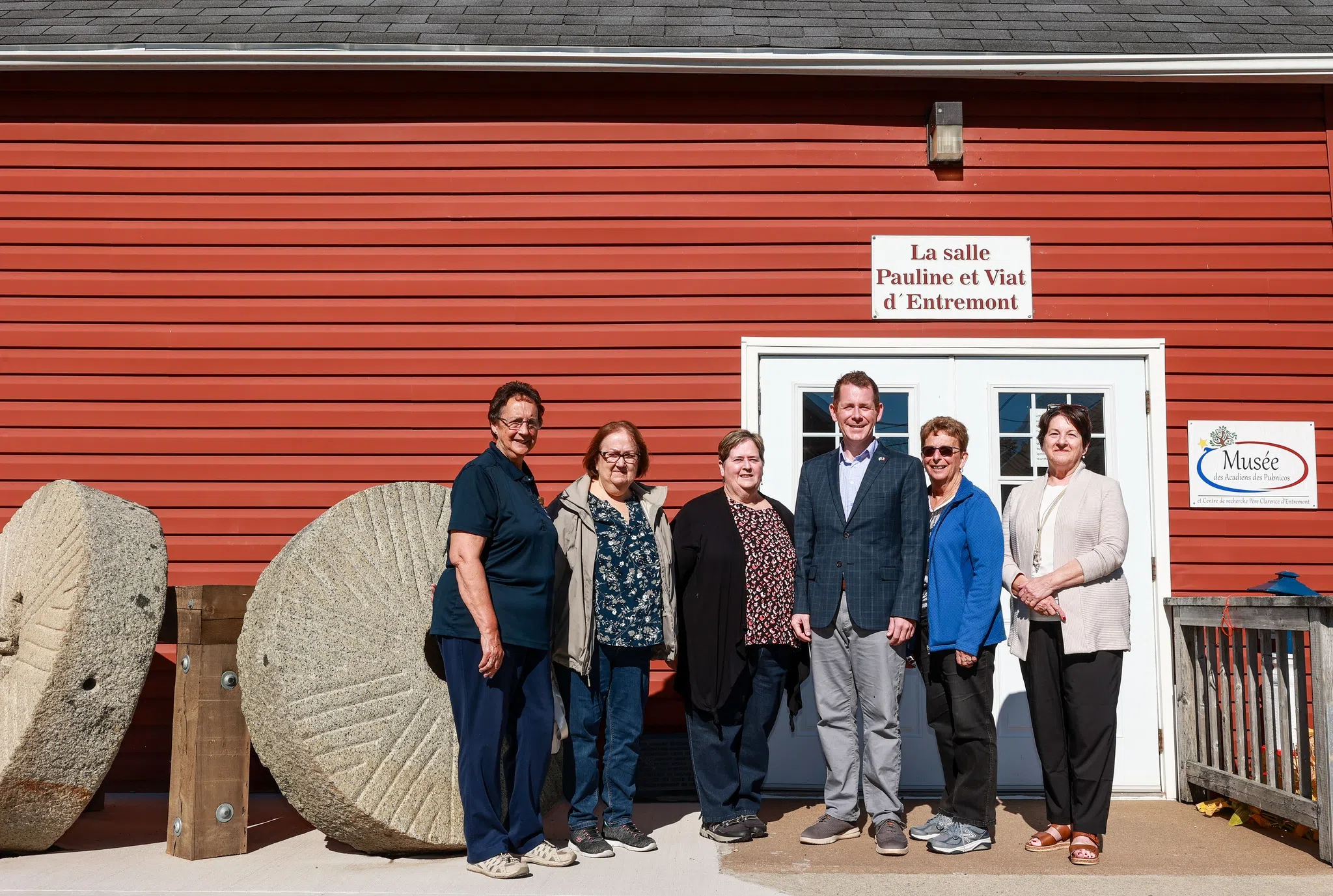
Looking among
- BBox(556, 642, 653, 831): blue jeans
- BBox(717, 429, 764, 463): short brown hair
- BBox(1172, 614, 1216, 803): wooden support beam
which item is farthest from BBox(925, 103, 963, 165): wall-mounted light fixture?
BBox(556, 642, 653, 831): blue jeans

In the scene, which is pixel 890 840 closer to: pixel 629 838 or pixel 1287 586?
pixel 629 838

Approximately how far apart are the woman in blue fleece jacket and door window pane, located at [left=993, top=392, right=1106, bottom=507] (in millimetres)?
1318

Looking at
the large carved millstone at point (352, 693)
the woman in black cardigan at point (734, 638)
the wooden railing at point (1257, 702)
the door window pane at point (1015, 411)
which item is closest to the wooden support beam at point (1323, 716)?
the wooden railing at point (1257, 702)

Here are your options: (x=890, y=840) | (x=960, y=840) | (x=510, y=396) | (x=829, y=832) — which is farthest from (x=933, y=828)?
(x=510, y=396)

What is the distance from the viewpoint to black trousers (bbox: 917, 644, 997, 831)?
13.1 ft

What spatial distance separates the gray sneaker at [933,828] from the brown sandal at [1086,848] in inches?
16.8

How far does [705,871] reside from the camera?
3.81 meters

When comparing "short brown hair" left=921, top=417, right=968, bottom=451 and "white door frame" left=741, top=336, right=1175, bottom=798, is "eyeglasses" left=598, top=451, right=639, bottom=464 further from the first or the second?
"white door frame" left=741, top=336, right=1175, bottom=798

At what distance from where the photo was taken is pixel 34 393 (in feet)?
18.0

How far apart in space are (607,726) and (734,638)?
590mm

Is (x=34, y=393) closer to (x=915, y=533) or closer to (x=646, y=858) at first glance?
(x=646, y=858)

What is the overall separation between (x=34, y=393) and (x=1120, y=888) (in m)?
5.37

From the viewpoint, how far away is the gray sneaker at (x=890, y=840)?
13.0 feet

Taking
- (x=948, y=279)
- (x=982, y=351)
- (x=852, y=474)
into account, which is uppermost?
(x=948, y=279)
